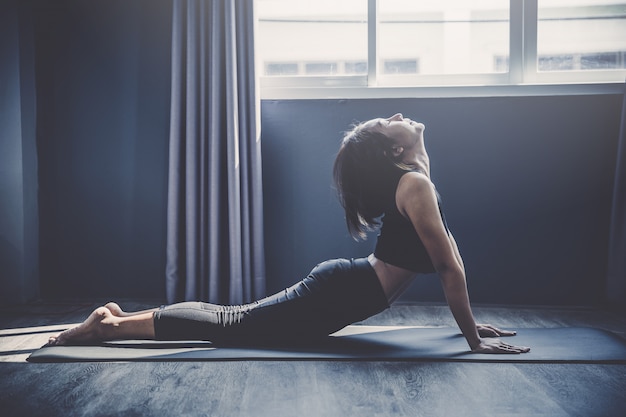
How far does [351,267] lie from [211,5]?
1754mm

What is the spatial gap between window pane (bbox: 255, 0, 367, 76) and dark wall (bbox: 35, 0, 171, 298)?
588 millimetres

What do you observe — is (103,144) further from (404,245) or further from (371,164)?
(404,245)

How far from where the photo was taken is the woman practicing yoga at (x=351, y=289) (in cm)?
189

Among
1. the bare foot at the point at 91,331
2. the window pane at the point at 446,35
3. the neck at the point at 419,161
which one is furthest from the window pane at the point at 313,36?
the bare foot at the point at 91,331

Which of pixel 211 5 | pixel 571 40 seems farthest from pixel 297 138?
pixel 571 40

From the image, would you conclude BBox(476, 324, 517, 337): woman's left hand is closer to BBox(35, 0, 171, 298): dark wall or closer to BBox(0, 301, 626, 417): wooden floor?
BBox(0, 301, 626, 417): wooden floor

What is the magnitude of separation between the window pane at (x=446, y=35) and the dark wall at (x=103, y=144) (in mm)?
1303

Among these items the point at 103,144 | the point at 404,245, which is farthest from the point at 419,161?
the point at 103,144

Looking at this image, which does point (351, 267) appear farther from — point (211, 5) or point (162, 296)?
point (211, 5)

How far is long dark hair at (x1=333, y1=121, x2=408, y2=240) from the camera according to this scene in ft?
6.25

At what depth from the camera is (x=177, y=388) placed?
158cm

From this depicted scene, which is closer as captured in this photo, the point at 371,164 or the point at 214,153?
the point at 371,164

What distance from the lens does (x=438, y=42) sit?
10.0ft

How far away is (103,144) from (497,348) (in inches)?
93.1
